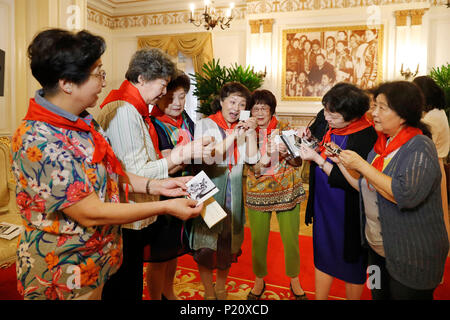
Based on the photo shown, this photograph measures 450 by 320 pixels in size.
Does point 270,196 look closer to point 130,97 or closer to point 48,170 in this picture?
point 130,97

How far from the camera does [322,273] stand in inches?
79.2

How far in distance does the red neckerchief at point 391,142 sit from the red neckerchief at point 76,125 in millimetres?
1275

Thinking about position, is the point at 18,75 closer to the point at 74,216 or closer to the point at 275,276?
the point at 74,216

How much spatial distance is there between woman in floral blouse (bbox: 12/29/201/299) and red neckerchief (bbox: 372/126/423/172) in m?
1.09

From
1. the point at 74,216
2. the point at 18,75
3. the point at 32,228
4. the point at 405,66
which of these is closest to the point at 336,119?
the point at 74,216

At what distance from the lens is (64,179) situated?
3.58 ft

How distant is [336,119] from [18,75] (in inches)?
132

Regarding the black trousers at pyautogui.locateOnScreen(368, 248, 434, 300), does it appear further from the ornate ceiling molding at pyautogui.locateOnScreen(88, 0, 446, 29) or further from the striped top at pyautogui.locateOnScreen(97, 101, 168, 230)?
the ornate ceiling molding at pyautogui.locateOnScreen(88, 0, 446, 29)

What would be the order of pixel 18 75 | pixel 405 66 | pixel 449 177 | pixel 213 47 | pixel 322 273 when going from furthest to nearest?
pixel 213 47
pixel 405 66
pixel 449 177
pixel 18 75
pixel 322 273

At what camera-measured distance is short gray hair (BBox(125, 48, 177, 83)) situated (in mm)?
1700

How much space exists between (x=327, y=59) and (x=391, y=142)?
5.22 meters

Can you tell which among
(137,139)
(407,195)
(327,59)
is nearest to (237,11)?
(327,59)

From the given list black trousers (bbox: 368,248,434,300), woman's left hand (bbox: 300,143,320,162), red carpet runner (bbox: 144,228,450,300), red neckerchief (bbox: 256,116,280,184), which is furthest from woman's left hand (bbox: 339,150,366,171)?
red carpet runner (bbox: 144,228,450,300)

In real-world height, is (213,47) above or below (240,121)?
above
